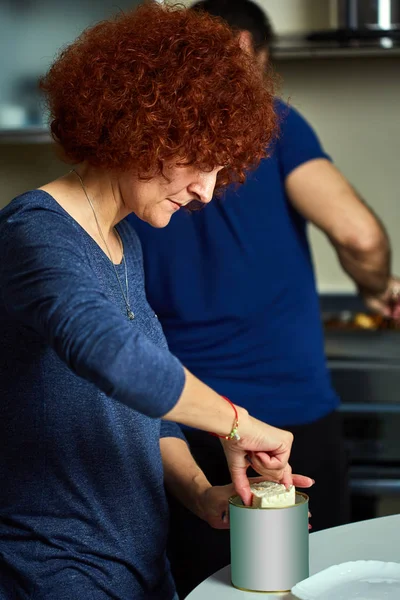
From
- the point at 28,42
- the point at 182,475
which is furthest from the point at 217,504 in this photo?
the point at 28,42

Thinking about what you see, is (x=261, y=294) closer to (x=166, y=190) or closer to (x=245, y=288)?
(x=245, y=288)

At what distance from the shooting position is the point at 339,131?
3.16 m

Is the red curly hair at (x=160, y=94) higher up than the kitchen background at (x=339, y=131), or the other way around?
the red curly hair at (x=160, y=94)

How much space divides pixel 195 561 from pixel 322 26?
2.03 meters

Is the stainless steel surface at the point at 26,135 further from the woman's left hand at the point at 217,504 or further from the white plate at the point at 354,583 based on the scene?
the white plate at the point at 354,583

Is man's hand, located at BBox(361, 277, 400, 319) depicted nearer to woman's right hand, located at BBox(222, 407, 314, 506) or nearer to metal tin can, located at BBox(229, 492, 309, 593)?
woman's right hand, located at BBox(222, 407, 314, 506)

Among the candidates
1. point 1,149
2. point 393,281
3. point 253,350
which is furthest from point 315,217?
point 1,149

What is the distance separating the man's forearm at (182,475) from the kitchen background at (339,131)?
1223 millimetres

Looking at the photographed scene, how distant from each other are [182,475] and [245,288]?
1.76 feet

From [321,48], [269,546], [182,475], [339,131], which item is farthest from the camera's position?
[339,131]

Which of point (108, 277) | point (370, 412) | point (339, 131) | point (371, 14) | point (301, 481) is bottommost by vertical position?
point (370, 412)

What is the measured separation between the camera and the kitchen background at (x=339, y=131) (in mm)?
2549

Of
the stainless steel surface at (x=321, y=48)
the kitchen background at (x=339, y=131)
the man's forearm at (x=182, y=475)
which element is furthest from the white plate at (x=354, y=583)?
the stainless steel surface at (x=321, y=48)

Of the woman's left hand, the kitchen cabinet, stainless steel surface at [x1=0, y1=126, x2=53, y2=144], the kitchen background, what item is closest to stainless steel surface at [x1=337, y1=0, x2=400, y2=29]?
the kitchen background
